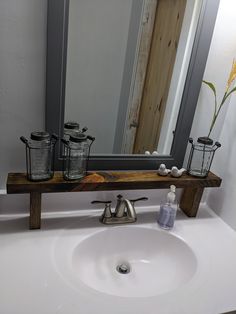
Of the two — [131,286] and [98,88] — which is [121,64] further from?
[131,286]

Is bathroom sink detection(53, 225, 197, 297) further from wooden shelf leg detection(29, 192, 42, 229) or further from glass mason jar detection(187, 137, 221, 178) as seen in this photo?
glass mason jar detection(187, 137, 221, 178)

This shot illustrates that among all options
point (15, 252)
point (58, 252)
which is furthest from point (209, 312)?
point (15, 252)

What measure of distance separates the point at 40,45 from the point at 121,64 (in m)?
0.29

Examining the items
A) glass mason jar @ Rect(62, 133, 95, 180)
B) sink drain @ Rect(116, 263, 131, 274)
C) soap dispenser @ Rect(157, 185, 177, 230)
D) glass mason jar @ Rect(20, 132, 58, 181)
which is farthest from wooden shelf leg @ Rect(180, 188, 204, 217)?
glass mason jar @ Rect(20, 132, 58, 181)

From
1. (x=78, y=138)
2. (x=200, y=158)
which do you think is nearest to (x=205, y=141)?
(x=200, y=158)

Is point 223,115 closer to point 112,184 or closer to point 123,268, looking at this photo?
point 112,184

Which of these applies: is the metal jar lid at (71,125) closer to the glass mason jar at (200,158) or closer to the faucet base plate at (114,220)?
the faucet base plate at (114,220)

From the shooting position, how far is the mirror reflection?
35.2 inches

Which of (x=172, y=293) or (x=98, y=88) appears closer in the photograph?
(x=172, y=293)

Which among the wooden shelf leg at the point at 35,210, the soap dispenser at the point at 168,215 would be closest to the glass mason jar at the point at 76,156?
the wooden shelf leg at the point at 35,210

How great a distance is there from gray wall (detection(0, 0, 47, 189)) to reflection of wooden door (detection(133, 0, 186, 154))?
40 cm

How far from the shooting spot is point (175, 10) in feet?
3.25

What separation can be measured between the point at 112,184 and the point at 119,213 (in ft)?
0.46

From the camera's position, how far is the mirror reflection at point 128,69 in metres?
0.90
